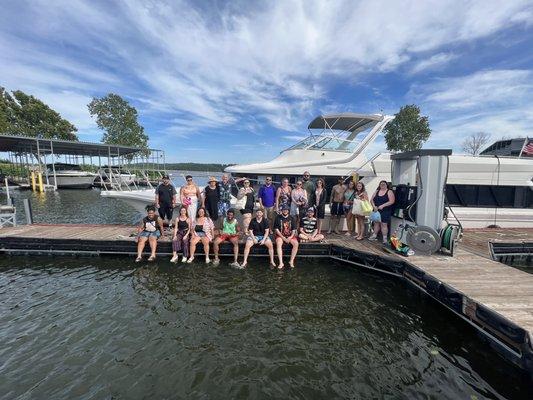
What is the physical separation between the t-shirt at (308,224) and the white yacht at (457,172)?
2.48 metres

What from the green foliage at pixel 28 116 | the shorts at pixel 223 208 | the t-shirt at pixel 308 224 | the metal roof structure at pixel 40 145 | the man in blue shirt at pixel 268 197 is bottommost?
the t-shirt at pixel 308 224

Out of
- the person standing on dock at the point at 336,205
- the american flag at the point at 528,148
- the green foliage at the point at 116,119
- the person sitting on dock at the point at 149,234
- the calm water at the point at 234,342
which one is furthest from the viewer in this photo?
the green foliage at the point at 116,119

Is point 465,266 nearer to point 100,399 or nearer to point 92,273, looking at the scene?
point 100,399

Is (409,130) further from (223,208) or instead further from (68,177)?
A: (68,177)

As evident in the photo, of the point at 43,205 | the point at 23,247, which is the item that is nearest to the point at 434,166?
the point at 23,247

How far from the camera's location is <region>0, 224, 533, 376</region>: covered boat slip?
413cm

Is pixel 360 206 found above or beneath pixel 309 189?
beneath

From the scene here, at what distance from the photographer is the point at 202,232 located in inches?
305

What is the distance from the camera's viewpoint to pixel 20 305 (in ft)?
17.7

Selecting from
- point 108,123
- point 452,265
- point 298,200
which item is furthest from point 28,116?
point 452,265

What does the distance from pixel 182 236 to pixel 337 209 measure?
4.91 meters

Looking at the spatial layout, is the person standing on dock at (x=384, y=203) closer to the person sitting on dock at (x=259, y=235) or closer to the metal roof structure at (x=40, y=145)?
the person sitting on dock at (x=259, y=235)

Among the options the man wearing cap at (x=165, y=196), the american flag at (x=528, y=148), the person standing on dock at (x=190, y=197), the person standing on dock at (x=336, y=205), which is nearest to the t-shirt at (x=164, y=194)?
the man wearing cap at (x=165, y=196)

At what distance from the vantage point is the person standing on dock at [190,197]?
8.16 metres
